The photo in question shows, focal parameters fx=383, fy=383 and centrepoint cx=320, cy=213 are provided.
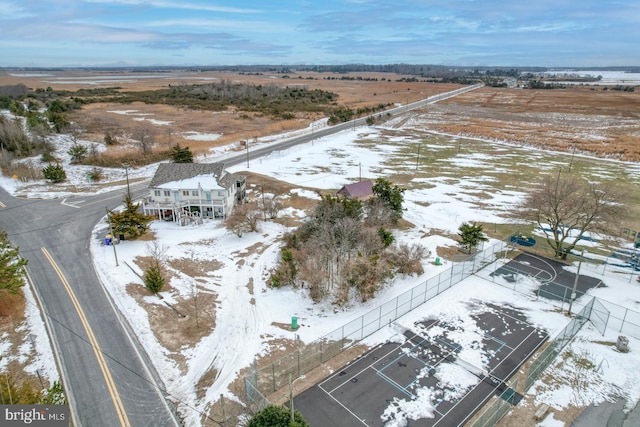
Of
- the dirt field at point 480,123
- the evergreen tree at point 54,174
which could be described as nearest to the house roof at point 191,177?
the evergreen tree at point 54,174

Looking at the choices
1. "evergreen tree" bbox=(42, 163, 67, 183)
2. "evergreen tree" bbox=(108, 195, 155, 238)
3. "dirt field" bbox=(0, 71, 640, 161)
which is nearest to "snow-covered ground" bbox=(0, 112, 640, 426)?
"evergreen tree" bbox=(108, 195, 155, 238)

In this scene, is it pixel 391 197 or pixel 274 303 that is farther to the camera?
pixel 391 197

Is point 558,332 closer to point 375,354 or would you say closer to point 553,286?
point 553,286

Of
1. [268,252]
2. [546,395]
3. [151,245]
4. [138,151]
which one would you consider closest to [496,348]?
[546,395]

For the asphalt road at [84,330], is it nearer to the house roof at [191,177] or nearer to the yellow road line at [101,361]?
the yellow road line at [101,361]

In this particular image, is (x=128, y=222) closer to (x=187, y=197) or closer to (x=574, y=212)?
(x=187, y=197)

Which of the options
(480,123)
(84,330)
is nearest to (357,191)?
(84,330)
